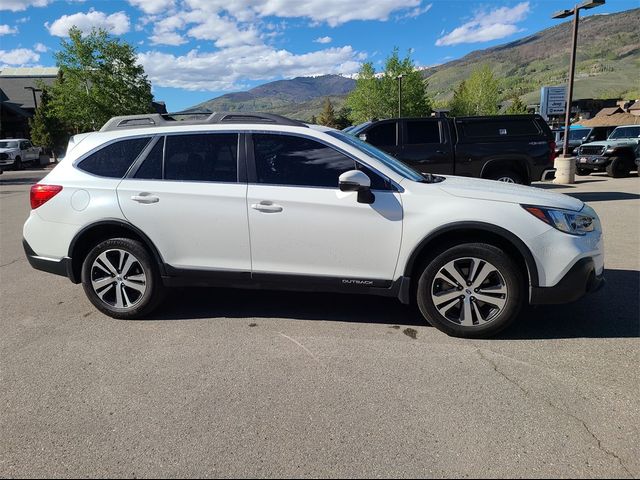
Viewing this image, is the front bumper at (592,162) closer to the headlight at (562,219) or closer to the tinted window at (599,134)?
the tinted window at (599,134)

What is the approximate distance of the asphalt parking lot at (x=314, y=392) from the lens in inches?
92.8

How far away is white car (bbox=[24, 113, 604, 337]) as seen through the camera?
356cm

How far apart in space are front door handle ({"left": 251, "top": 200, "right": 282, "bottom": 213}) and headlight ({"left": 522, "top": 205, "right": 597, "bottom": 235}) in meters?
1.91

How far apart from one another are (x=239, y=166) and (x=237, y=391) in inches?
73.0

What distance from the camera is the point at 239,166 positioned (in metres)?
3.94

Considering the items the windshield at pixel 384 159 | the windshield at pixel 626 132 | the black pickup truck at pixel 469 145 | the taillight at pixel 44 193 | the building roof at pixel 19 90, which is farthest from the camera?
the building roof at pixel 19 90

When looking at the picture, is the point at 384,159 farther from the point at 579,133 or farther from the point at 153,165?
the point at 579,133

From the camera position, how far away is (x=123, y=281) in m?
4.16

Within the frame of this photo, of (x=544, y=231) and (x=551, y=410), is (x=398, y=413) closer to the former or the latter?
(x=551, y=410)

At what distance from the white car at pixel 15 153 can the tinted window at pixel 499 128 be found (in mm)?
30803

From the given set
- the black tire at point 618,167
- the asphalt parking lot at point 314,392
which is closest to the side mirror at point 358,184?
the asphalt parking lot at point 314,392

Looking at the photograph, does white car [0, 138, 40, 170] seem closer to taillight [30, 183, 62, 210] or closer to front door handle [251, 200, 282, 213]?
taillight [30, 183, 62, 210]

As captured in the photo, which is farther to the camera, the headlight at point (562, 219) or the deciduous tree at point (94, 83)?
the deciduous tree at point (94, 83)

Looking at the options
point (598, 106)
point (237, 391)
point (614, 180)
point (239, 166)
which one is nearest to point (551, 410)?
point (237, 391)
